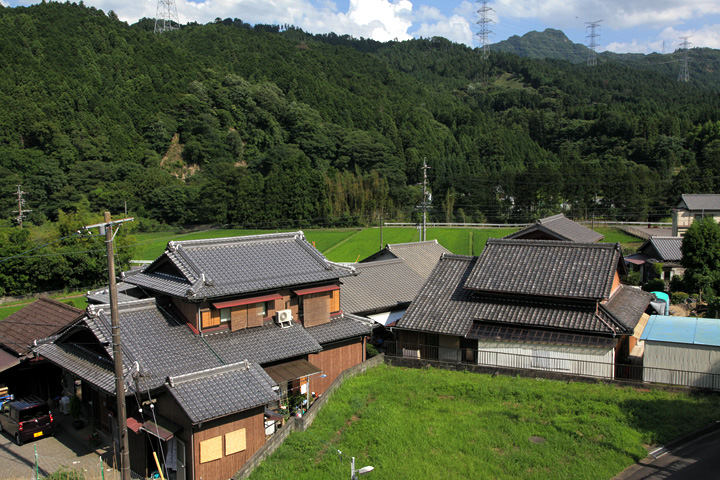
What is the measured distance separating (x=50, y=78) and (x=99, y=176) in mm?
25141

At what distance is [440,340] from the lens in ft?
62.3

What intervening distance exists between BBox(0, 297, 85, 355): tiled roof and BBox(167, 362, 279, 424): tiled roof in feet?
25.5

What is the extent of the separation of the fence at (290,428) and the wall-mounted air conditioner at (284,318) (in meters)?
2.60

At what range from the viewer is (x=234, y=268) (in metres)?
17.8

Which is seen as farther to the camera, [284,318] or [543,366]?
[284,318]

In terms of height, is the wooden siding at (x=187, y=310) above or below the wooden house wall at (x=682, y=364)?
above

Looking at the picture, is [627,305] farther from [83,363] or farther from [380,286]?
[83,363]

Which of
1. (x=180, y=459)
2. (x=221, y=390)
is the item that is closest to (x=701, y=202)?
(x=221, y=390)

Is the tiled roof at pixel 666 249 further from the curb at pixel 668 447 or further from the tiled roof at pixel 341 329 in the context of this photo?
the tiled roof at pixel 341 329

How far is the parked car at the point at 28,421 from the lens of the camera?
15.4 m

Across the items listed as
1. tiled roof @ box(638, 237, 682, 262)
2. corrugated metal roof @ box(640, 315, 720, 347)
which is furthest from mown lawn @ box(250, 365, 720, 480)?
tiled roof @ box(638, 237, 682, 262)

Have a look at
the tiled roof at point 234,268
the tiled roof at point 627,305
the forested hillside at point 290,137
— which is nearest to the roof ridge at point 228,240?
the tiled roof at point 234,268

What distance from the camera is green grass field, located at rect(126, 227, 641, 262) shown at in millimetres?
49000

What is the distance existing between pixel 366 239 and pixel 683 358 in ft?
137
